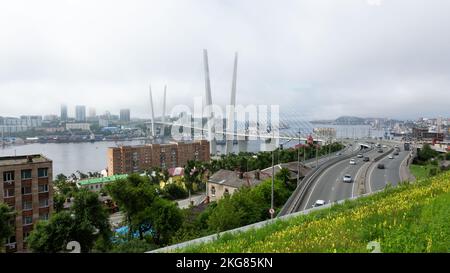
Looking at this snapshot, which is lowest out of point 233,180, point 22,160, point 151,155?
point 151,155

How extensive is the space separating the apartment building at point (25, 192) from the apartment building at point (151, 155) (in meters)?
26.9

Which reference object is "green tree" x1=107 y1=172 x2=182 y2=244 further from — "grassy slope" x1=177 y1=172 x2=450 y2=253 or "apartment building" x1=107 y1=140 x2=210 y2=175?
"apartment building" x1=107 y1=140 x2=210 y2=175

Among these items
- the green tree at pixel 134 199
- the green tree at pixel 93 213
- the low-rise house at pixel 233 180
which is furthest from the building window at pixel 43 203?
the low-rise house at pixel 233 180

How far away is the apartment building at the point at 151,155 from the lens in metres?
41.0

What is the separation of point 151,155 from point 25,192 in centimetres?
3248

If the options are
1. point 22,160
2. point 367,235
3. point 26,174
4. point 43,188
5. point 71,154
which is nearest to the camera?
point 367,235

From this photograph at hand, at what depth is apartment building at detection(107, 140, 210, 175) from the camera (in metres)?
41.0

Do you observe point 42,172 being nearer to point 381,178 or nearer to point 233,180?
point 233,180

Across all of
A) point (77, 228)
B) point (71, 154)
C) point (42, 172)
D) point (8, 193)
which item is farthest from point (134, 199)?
point (71, 154)

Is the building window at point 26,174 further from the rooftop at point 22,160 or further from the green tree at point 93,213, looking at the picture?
the green tree at point 93,213

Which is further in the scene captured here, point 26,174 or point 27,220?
point 26,174

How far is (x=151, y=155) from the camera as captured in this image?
43.8m
